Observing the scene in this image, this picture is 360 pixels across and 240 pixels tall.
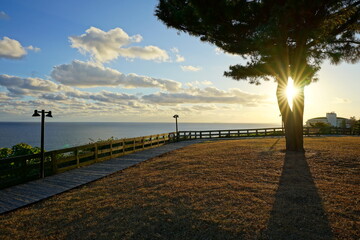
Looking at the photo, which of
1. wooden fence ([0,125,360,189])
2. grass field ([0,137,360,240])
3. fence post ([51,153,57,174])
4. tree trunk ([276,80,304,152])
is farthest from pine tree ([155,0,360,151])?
fence post ([51,153,57,174])

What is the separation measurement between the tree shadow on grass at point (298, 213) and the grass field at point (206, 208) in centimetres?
2

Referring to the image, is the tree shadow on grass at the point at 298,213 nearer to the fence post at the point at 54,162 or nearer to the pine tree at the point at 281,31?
the pine tree at the point at 281,31

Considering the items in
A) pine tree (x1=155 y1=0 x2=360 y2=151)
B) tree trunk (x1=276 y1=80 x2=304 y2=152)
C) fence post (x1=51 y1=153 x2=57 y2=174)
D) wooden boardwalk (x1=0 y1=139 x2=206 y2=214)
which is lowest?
wooden boardwalk (x1=0 y1=139 x2=206 y2=214)

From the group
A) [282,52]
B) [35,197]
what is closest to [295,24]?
[282,52]

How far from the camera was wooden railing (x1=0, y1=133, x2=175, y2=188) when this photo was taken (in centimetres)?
841

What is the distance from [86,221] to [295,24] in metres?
13.7

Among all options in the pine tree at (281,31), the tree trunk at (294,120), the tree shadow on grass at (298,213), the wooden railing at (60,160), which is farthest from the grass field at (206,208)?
the pine tree at (281,31)

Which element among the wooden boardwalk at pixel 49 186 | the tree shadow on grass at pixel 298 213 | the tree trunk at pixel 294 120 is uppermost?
A: the tree trunk at pixel 294 120

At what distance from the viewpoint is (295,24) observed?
1269cm

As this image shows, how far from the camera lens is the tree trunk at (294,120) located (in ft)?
45.2

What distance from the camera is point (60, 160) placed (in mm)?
10328

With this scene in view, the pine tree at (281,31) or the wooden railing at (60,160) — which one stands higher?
the pine tree at (281,31)

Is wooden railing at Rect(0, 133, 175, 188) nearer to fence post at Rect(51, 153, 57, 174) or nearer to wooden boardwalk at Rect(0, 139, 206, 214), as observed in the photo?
fence post at Rect(51, 153, 57, 174)

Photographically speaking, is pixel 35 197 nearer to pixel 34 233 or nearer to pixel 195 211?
pixel 34 233
